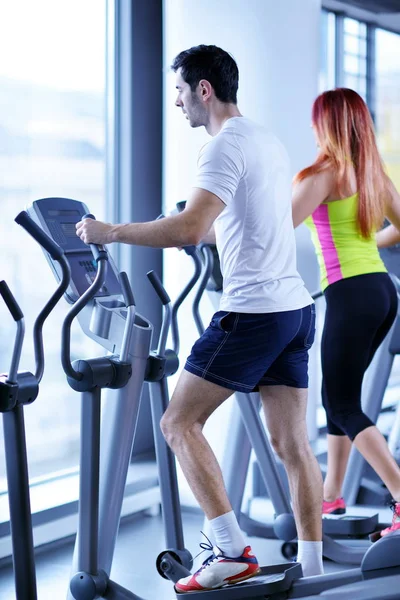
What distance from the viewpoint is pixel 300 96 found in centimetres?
439

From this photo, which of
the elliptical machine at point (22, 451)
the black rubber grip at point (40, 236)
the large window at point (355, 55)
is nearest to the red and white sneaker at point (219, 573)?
the elliptical machine at point (22, 451)

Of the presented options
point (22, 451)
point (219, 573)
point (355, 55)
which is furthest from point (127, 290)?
point (355, 55)

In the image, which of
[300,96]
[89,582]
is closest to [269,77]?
[300,96]

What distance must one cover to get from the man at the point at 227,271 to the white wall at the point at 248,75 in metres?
1.41

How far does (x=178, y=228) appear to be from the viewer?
2.61 m

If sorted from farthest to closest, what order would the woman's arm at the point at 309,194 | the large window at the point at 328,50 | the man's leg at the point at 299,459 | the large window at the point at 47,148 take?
the large window at the point at 328,50 < the large window at the point at 47,148 < the woman's arm at the point at 309,194 < the man's leg at the point at 299,459

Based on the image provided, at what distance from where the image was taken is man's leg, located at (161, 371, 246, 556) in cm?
272

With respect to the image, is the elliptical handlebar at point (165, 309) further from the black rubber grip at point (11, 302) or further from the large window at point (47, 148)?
the large window at point (47, 148)

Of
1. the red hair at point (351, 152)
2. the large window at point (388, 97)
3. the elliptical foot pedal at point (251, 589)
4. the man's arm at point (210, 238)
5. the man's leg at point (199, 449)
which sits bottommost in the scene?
the elliptical foot pedal at point (251, 589)

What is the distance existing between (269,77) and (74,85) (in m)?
0.93

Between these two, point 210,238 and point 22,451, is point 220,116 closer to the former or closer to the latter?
point 210,238

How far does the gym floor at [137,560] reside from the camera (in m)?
3.29

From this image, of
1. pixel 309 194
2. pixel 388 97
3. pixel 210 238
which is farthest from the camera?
Result: pixel 388 97

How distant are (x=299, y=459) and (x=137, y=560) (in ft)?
3.52
